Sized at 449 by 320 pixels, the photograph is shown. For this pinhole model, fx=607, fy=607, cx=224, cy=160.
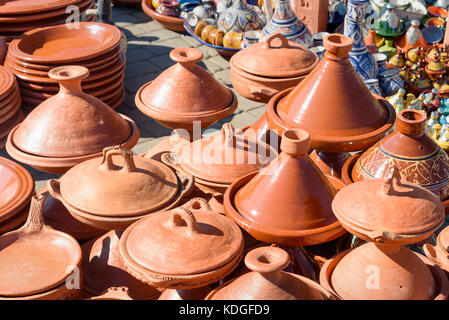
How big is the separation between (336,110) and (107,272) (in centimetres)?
152

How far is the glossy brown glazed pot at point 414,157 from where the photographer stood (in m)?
3.17

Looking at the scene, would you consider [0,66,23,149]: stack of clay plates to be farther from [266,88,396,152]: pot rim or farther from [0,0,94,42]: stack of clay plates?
[266,88,396,152]: pot rim

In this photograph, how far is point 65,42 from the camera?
5.75m

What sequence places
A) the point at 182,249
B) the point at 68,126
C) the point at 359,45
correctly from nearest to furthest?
the point at 182,249 < the point at 68,126 < the point at 359,45

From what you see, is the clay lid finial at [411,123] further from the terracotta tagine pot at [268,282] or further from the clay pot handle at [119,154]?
the clay pot handle at [119,154]

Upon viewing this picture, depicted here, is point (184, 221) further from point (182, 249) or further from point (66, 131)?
point (66, 131)

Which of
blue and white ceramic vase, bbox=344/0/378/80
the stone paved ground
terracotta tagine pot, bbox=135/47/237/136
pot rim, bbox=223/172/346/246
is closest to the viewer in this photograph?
pot rim, bbox=223/172/346/246

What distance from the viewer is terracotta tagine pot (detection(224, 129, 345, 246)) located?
9.29 ft

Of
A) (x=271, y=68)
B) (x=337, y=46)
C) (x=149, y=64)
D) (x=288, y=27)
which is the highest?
(x=337, y=46)

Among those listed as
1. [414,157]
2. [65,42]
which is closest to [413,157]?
[414,157]

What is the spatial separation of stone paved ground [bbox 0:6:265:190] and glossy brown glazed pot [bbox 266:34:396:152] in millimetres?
2328

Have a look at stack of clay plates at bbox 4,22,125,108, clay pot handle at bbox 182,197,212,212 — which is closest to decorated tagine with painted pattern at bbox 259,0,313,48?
stack of clay plates at bbox 4,22,125,108

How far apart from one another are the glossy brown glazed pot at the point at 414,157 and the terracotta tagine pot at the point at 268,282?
1.14 meters

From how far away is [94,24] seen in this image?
5.96 meters
